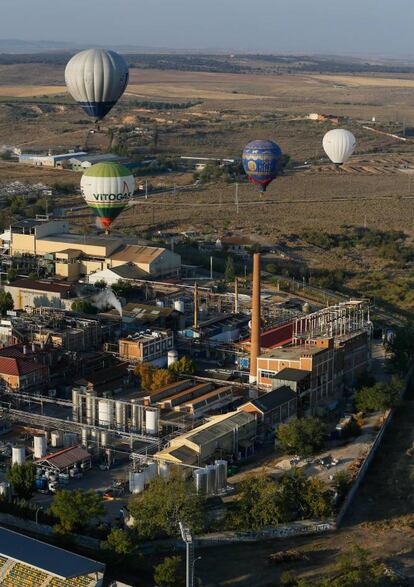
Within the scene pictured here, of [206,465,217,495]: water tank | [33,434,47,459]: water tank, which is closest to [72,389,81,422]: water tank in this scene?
[33,434,47,459]: water tank

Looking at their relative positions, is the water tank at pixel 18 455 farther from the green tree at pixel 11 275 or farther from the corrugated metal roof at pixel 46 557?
the green tree at pixel 11 275

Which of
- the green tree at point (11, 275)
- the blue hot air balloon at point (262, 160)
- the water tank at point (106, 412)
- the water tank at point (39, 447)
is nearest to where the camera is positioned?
the water tank at point (39, 447)

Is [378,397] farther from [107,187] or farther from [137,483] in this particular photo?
[107,187]

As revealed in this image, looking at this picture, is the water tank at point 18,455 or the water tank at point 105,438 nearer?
the water tank at point 18,455

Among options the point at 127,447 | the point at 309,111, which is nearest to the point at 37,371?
the point at 127,447

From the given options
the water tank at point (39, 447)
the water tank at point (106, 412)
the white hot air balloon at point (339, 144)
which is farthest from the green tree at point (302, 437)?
the white hot air balloon at point (339, 144)

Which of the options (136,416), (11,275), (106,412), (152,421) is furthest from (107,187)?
(152,421)

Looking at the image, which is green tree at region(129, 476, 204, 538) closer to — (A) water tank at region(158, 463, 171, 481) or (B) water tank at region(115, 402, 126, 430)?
(A) water tank at region(158, 463, 171, 481)
